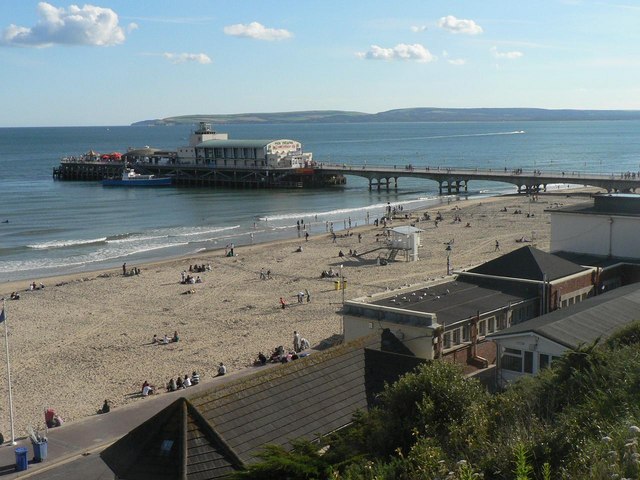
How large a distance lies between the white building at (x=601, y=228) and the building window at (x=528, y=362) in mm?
11571

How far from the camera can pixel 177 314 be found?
108ft

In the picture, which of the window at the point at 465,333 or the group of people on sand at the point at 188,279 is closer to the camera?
the window at the point at 465,333

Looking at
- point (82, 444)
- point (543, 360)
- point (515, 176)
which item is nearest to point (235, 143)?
point (515, 176)

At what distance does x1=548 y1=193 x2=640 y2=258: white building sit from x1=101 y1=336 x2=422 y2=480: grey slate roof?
14.3 meters

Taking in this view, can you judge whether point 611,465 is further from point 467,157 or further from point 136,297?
point 467,157

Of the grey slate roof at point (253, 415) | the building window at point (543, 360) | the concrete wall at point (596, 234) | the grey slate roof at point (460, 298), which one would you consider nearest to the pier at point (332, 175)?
the concrete wall at point (596, 234)

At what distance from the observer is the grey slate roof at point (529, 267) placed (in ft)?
76.3

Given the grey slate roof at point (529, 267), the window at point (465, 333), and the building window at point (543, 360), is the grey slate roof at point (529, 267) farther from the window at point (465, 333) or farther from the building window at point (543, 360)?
the building window at point (543, 360)

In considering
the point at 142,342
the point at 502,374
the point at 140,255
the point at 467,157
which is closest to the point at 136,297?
the point at 142,342

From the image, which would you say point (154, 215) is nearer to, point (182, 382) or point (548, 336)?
point (182, 382)

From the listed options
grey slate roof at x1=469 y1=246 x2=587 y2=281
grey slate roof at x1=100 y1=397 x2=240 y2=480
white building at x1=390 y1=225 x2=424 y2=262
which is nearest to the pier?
white building at x1=390 y1=225 x2=424 y2=262

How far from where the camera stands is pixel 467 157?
147250 mm

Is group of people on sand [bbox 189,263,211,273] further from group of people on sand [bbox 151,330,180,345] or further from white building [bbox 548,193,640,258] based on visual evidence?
white building [bbox 548,193,640,258]

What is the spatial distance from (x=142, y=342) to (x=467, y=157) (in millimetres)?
124859
